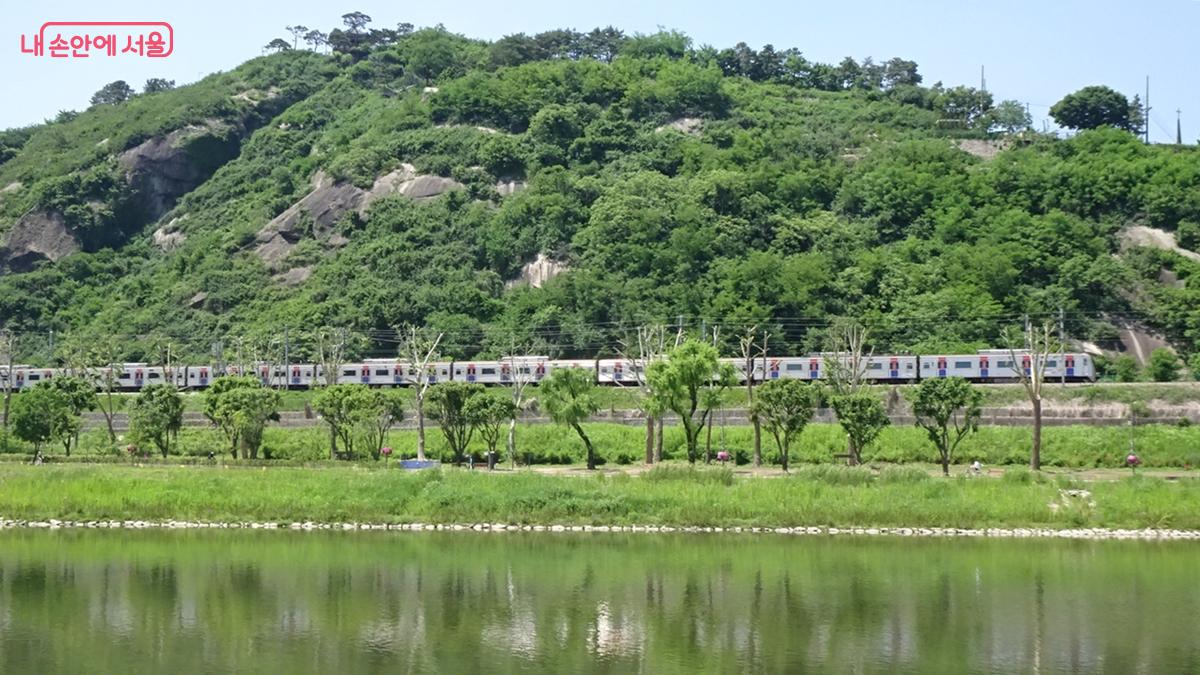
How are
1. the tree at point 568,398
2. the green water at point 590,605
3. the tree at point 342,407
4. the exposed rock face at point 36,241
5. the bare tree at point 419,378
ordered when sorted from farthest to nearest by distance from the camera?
1. the exposed rock face at point 36,241
2. the bare tree at point 419,378
3. the tree at point 342,407
4. the tree at point 568,398
5. the green water at point 590,605

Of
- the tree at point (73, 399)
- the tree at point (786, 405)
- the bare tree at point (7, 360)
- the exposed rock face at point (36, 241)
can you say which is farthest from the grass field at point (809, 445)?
the exposed rock face at point (36, 241)

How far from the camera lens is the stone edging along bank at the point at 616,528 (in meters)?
43.7

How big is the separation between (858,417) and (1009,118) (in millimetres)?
99105

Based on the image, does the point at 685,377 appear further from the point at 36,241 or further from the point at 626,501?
the point at 36,241

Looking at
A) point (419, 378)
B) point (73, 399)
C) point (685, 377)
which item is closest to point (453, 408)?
point (685, 377)

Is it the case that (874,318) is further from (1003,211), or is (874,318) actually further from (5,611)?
(5,611)

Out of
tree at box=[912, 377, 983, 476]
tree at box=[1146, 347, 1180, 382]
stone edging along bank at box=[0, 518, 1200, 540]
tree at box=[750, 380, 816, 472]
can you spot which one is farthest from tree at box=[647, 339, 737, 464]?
tree at box=[1146, 347, 1180, 382]

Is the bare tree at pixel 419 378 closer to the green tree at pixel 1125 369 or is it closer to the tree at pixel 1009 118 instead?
the green tree at pixel 1125 369

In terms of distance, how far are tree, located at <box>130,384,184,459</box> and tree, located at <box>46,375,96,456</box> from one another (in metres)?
2.90

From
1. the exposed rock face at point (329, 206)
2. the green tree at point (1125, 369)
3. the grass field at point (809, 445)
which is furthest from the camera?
the exposed rock face at point (329, 206)

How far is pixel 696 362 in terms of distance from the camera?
56.5 metres

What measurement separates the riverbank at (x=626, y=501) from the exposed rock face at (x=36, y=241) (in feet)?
312

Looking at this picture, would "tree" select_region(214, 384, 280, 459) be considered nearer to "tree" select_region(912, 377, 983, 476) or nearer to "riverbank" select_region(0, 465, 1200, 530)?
"riverbank" select_region(0, 465, 1200, 530)

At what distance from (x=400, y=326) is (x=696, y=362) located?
5356 centimetres
